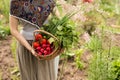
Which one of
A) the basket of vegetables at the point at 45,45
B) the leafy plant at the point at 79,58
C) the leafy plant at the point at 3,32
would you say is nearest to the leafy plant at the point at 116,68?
the basket of vegetables at the point at 45,45

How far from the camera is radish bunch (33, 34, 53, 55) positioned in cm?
266

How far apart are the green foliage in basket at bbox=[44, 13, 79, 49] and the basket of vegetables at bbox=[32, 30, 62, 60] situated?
70 mm

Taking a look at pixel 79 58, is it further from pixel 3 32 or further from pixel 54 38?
pixel 54 38

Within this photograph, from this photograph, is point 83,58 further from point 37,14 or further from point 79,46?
point 37,14

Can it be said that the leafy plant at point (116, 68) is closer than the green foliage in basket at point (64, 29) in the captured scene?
No

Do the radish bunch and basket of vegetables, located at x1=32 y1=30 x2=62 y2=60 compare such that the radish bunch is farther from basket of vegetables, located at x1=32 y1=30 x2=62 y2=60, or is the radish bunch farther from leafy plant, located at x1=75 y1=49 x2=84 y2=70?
leafy plant, located at x1=75 y1=49 x2=84 y2=70

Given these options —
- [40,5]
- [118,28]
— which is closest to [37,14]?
[40,5]

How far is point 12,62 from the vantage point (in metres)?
4.26

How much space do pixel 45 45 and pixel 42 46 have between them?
28 millimetres

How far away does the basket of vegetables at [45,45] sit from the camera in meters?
2.61

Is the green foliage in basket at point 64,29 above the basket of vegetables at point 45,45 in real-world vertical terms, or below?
above

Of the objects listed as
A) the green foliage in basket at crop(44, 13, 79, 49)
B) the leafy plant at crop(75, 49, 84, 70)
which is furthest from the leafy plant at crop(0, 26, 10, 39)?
the green foliage in basket at crop(44, 13, 79, 49)

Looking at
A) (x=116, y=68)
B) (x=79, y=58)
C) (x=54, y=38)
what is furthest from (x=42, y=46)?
(x=79, y=58)

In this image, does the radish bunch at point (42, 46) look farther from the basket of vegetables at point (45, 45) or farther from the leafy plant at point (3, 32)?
the leafy plant at point (3, 32)
